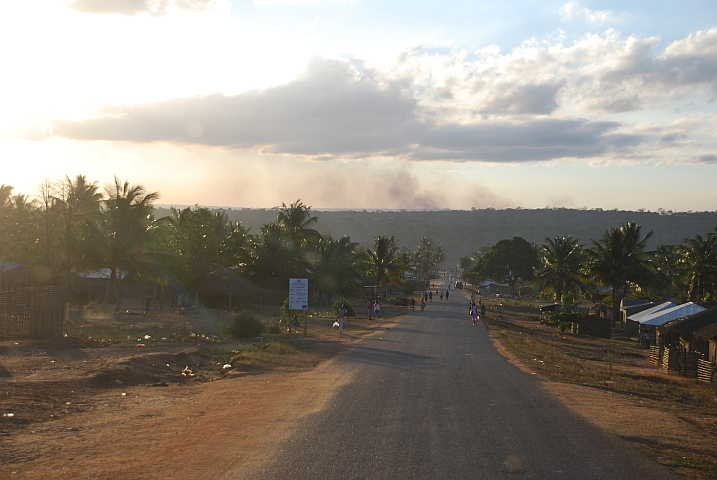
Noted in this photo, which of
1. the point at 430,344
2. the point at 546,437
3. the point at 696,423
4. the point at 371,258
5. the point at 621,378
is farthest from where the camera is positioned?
the point at 371,258

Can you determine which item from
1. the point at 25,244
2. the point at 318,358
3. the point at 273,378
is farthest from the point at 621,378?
the point at 25,244

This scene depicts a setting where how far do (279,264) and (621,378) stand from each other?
3305cm

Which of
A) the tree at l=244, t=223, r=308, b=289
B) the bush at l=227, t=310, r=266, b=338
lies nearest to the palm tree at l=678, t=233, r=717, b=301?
the tree at l=244, t=223, r=308, b=289

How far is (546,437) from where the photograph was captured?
9.20m

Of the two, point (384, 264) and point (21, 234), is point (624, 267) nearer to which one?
point (384, 264)

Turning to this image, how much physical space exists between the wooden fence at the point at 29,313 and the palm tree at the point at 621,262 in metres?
42.2

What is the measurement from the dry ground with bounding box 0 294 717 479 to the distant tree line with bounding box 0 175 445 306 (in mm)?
15036

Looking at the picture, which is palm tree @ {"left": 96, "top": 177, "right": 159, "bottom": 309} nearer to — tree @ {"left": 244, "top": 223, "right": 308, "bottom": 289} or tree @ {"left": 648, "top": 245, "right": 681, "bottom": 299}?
tree @ {"left": 244, "top": 223, "right": 308, "bottom": 289}

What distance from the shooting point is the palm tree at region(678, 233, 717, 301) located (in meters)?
46.0

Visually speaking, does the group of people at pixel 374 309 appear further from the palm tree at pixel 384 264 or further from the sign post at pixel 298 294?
→ the palm tree at pixel 384 264

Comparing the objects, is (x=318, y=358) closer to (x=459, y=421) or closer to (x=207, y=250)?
(x=459, y=421)

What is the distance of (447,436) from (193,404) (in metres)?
5.38

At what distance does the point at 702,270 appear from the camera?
152 feet

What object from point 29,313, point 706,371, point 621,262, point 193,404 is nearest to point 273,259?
point 621,262
